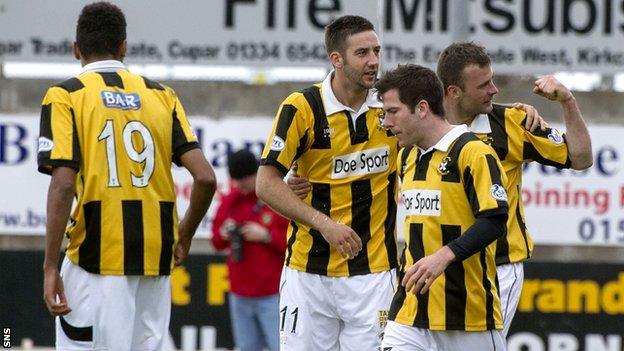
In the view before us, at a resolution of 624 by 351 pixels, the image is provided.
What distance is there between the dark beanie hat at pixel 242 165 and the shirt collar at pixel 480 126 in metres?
3.28

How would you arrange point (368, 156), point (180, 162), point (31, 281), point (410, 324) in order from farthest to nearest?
point (31, 281) → point (368, 156) → point (180, 162) → point (410, 324)

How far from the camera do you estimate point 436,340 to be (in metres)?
5.48

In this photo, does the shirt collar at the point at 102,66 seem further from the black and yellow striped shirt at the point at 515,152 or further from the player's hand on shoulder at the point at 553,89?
the player's hand on shoulder at the point at 553,89

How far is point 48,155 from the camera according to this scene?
557cm

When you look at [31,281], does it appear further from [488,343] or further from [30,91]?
[488,343]

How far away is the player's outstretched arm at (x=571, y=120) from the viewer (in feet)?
20.1

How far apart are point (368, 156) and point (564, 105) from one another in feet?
3.29

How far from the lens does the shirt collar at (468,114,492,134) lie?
20.9 feet

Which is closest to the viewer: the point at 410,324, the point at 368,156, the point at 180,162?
the point at 410,324

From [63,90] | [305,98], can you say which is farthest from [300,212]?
[63,90]

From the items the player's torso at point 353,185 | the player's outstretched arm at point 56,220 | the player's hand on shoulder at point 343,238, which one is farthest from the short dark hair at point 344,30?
the player's outstretched arm at point 56,220

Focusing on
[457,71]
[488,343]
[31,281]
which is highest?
[457,71]

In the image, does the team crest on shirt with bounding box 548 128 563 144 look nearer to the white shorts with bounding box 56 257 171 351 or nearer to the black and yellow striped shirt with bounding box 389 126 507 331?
the black and yellow striped shirt with bounding box 389 126 507 331

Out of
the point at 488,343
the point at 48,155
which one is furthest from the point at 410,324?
the point at 48,155
